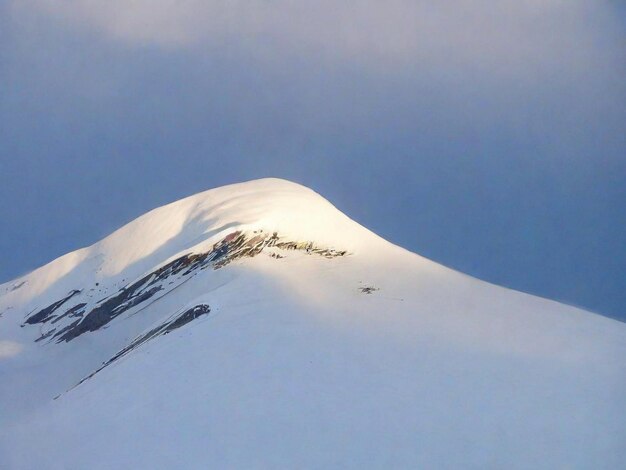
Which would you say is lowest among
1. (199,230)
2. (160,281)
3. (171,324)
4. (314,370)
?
(314,370)

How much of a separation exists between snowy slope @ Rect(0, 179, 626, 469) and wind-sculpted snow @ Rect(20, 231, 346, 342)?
12 centimetres

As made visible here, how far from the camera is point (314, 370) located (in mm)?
23266

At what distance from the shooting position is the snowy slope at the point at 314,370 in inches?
762

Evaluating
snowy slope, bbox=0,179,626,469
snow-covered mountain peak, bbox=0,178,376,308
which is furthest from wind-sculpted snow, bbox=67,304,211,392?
snow-covered mountain peak, bbox=0,178,376,308

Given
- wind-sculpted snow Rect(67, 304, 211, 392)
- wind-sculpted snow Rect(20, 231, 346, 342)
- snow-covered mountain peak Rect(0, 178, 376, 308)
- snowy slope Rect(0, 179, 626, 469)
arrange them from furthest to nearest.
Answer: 1. snow-covered mountain peak Rect(0, 178, 376, 308)
2. wind-sculpted snow Rect(20, 231, 346, 342)
3. wind-sculpted snow Rect(67, 304, 211, 392)
4. snowy slope Rect(0, 179, 626, 469)

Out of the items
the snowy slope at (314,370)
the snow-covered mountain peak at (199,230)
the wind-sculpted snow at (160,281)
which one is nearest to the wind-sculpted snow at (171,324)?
the snowy slope at (314,370)

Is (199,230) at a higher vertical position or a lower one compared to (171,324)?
higher

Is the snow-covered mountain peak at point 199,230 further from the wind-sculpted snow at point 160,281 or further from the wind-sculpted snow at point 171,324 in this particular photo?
the wind-sculpted snow at point 171,324

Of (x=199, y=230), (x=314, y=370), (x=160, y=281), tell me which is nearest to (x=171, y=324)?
(x=314, y=370)

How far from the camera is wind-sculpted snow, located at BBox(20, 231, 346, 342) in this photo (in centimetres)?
3750

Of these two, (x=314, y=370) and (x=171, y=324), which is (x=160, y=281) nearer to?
(x=171, y=324)

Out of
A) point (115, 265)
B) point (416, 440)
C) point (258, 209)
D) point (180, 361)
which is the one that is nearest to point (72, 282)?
point (115, 265)

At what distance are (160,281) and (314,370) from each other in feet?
59.6

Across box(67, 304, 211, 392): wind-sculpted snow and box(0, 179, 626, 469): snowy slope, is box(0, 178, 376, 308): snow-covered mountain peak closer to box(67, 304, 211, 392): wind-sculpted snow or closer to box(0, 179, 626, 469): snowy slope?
box(0, 179, 626, 469): snowy slope
